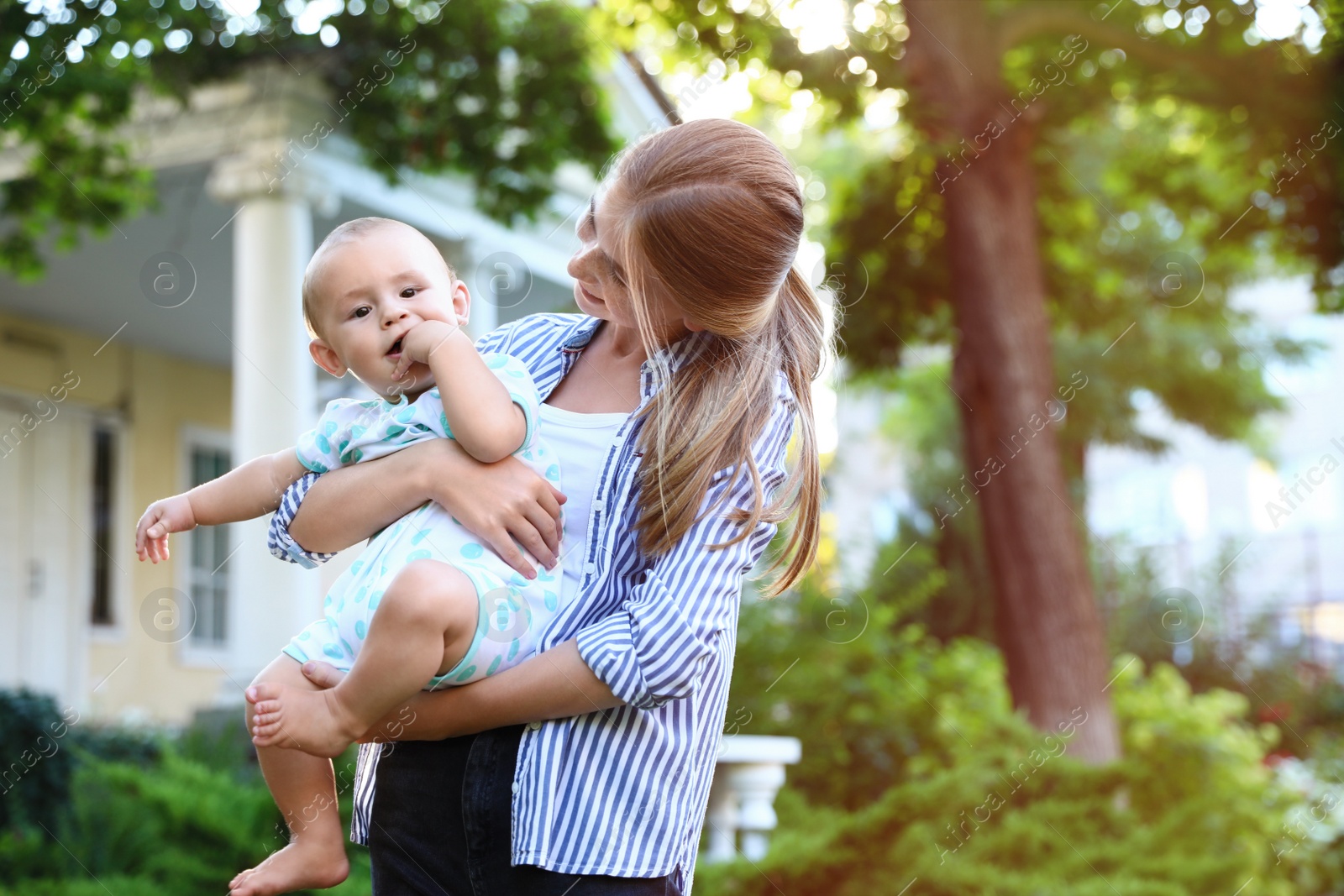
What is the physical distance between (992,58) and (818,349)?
18.7ft

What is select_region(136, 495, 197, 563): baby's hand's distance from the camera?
1425mm

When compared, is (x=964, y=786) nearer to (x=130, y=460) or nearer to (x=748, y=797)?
(x=748, y=797)

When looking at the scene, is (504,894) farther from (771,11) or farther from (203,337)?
(203,337)

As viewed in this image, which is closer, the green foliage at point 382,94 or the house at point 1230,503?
the green foliage at point 382,94

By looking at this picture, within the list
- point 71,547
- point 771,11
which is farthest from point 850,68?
point 71,547

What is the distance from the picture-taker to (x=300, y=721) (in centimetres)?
130

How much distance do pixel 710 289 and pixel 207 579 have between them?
9.25 metres

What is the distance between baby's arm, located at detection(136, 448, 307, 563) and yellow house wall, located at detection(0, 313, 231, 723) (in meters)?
8.02

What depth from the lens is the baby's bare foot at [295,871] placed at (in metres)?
1.37

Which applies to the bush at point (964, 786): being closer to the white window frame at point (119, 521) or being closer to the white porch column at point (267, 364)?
the white porch column at point (267, 364)

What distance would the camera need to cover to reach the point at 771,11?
248 inches

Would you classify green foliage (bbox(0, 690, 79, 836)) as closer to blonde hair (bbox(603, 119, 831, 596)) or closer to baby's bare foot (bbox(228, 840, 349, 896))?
baby's bare foot (bbox(228, 840, 349, 896))

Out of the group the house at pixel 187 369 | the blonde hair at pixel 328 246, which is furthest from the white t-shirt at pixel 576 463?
the house at pixel 187 369

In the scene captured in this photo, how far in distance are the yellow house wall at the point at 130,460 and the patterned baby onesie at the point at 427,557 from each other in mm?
8112
